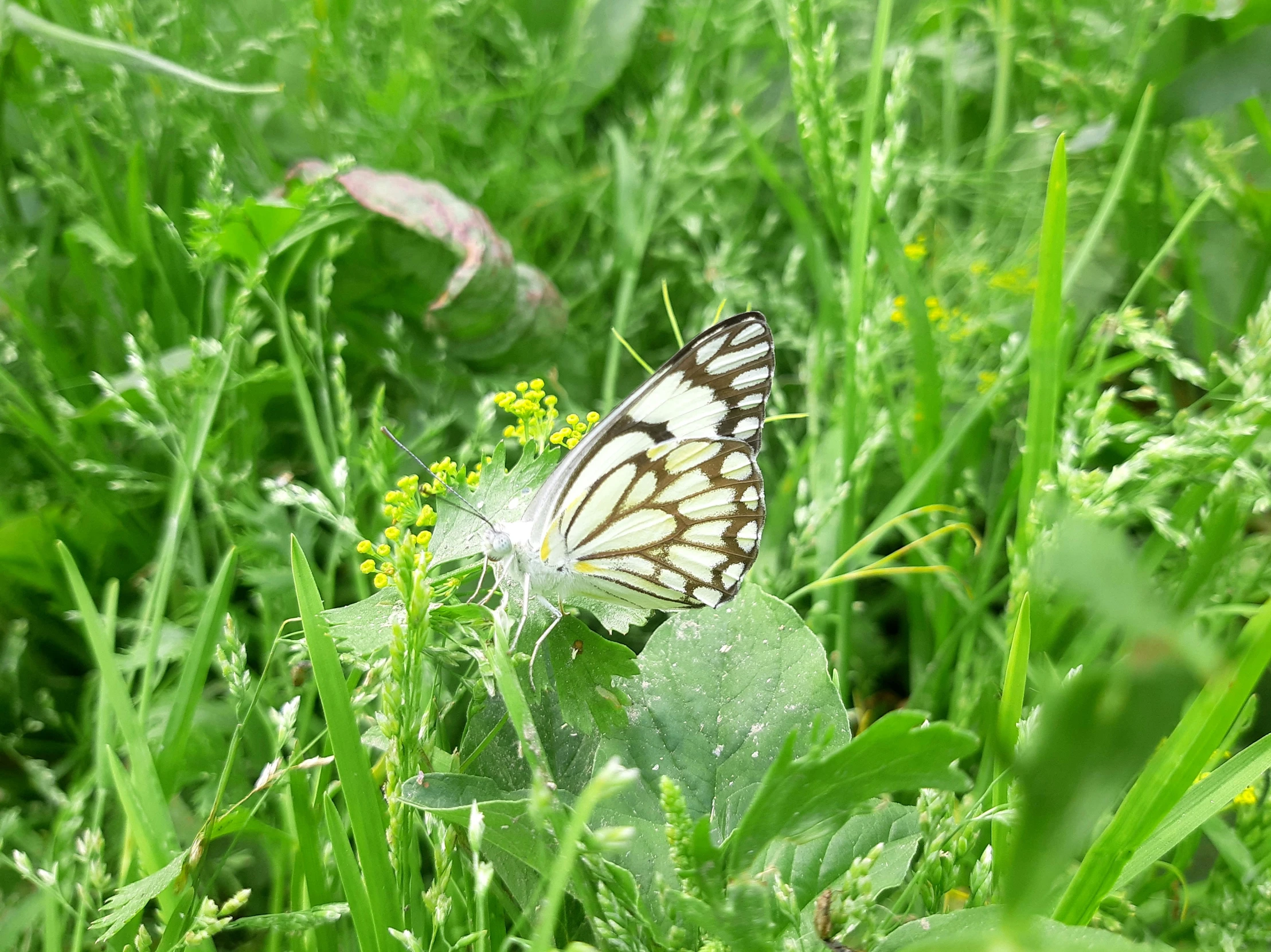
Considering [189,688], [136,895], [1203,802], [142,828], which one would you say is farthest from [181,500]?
[1203,802]

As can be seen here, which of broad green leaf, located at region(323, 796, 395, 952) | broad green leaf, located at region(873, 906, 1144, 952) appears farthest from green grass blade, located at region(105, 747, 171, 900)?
broad green leaf, located at region(873, 906, 1144, 952)

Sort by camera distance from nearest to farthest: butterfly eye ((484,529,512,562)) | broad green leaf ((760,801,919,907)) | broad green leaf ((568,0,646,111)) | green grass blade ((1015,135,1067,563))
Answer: broad green leaf ((760,801,919,907)) < butterfly eye ((484,529,512,562)) < green grass blade ((1015,135,1067,563)) < broad green leaf ((568,0,646,111))

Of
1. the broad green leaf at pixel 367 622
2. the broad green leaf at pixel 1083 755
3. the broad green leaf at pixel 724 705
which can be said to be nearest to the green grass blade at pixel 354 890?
the broad green leaf at pixel 367 622

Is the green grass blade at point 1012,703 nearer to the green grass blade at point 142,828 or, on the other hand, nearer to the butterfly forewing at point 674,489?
the butterfly forewing at point 674,489

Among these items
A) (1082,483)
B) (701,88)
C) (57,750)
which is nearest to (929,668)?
(1082,483)

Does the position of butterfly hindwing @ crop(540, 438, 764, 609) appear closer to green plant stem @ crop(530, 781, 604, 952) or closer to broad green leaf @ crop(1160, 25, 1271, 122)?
green plant stem @ crop(530, 781, 604, 952)
